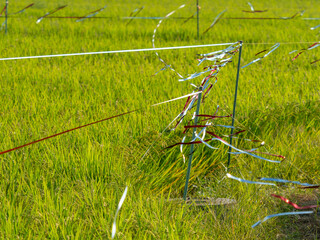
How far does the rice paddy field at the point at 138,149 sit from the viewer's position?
5.24ft

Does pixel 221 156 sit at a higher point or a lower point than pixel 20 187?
lower

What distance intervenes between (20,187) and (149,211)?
1.86 feet

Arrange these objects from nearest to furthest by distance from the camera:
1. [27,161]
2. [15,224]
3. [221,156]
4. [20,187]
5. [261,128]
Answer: [15,224], [20,187], [27,161], [221,156], [261,128]

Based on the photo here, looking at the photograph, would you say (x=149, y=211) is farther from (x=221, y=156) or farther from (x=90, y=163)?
(x=221, y=156)

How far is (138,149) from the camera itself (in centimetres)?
224

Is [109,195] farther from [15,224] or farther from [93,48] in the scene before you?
[93,48]

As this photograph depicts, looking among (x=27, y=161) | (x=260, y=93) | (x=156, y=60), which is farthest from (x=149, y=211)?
(x=156, y=60)

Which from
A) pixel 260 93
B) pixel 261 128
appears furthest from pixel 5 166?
pixel 260 93

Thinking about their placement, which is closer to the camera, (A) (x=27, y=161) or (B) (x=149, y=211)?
(B) (x=149, y=211)

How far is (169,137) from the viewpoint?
94.7 inches

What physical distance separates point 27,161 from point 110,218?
1.98 feet

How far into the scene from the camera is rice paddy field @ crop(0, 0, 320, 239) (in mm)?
1598

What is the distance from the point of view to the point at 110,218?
1544 mm

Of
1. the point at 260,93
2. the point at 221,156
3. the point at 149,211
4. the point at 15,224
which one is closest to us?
the point at 15,224
